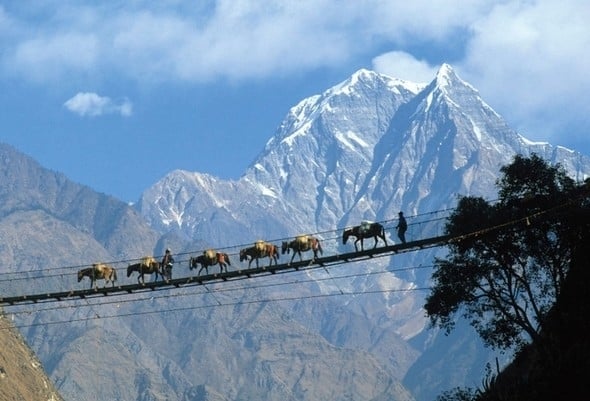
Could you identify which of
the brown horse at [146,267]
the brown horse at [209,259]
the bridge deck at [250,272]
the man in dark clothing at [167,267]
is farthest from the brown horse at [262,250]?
the bridge deck at [250,272]

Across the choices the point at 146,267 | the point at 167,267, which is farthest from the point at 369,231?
the point at 146,267

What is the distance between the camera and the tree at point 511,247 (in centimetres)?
7312

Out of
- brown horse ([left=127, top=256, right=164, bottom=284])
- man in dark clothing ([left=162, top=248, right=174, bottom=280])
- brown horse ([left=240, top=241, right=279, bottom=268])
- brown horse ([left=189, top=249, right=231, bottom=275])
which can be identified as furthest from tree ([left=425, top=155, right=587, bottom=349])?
brown horse ([left=127, top=256, right=164, bottom=284])

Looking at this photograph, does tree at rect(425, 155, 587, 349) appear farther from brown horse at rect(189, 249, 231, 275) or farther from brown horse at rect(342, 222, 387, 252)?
brown horse at rect(189, 249, 231, 275)

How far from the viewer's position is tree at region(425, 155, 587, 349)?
73.1 meters

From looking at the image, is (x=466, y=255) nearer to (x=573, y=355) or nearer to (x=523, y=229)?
(x=523, y=229)

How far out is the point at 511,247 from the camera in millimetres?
75500

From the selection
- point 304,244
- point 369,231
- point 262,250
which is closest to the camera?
point 369,231

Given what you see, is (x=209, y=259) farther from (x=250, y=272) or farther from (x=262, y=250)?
(x=250, y=272)

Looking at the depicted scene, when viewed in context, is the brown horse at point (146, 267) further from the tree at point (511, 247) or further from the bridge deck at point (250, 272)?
the tree at point (511, 247)

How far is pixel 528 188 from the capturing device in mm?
77938

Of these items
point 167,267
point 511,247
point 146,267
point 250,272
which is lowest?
point 250,272

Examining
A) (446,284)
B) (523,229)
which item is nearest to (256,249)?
(446,284)

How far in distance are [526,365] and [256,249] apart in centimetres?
2067
